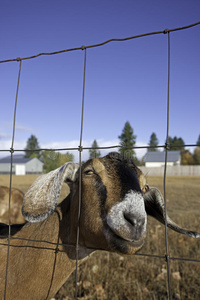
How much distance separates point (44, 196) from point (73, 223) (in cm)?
38

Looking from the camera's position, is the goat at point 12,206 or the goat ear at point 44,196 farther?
the goat at point 12,206

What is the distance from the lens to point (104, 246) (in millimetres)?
2137

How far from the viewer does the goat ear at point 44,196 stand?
222cm

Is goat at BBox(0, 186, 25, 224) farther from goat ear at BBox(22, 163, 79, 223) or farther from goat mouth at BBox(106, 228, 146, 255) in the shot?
goat mouth at BBox(106, 228, 146, 255)

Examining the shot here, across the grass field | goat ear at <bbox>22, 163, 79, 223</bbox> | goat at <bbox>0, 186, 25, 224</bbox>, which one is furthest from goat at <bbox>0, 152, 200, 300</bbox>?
goat at <bbox>0, 186, 25, 224</bbox>

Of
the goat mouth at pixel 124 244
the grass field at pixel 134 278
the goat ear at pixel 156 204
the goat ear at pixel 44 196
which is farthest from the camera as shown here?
the grass field at pixel 134 278

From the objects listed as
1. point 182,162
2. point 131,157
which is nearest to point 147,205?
point 131,157

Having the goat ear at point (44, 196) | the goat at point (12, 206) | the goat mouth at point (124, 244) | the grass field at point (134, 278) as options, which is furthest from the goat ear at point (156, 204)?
the goat at point (12, 206)

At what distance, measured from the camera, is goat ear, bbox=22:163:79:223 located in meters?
2.22

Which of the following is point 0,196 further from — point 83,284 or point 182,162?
point 182,162

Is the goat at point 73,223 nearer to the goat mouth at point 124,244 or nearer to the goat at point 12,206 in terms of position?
the goat mouth at point 124,244


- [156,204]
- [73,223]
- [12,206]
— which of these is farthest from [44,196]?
[12,206]

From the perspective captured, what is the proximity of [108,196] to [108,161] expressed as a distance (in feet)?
1.23

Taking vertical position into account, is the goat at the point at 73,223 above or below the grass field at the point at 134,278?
above
